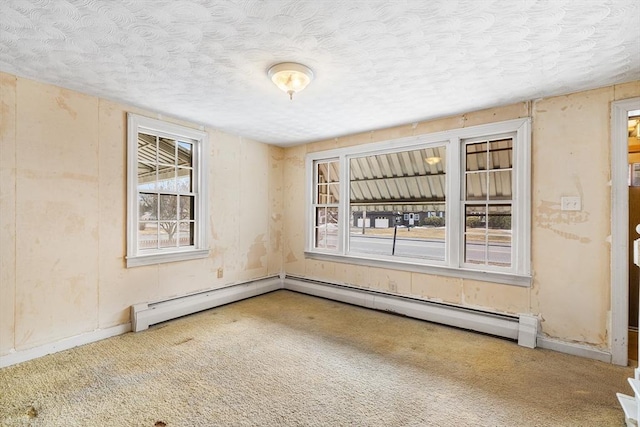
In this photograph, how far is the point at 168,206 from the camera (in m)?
3.81

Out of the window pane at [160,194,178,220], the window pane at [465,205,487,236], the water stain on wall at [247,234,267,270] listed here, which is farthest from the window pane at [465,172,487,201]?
the window pane at [160,194,178,220]

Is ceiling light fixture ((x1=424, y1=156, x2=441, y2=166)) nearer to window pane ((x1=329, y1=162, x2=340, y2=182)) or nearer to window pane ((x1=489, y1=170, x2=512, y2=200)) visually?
window pane ((x1=329, y1=162, x2=340, y2=182))

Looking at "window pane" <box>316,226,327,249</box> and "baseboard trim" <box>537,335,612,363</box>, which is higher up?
"window pane" <box>316,226,327,249</box>

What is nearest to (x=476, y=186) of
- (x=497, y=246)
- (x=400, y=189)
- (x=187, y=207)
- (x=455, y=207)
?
(x=455, y=207)

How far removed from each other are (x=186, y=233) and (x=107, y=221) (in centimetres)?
99

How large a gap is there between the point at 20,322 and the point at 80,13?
259 cm

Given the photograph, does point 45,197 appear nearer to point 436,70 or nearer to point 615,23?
point 436,70

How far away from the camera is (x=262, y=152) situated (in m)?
4.93

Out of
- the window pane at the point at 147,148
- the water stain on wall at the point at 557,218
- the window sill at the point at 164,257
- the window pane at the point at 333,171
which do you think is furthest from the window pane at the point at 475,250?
the window pane at the point at 147,148

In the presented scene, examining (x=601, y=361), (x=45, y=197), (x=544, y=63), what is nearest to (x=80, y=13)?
(x=45, y=197)

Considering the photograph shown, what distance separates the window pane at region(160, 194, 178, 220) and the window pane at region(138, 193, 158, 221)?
0.08 meters

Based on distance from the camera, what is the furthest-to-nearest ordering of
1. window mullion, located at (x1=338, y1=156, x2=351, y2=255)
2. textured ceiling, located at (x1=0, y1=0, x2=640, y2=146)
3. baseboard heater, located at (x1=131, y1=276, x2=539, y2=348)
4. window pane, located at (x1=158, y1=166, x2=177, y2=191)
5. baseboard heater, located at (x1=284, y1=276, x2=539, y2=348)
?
1. window mullion, located at (x1=338, y1=156, x2=351, y2=255)
2. window pane, located at (x1=158, y1=166, x2=177, y2=191)
3. baseboard heater, located at (x1=131, y1=276, x2=539, y2=348)
4. baseboard heater, located at (x1=284, y1=276, x2=539, y2=348)
5. textured ceiling, located at (x1=0, y1=0, x2=640, y2=146)

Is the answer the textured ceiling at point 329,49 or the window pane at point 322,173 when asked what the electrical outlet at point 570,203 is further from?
the window pane at point 322,173

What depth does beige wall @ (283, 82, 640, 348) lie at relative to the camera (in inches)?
107
